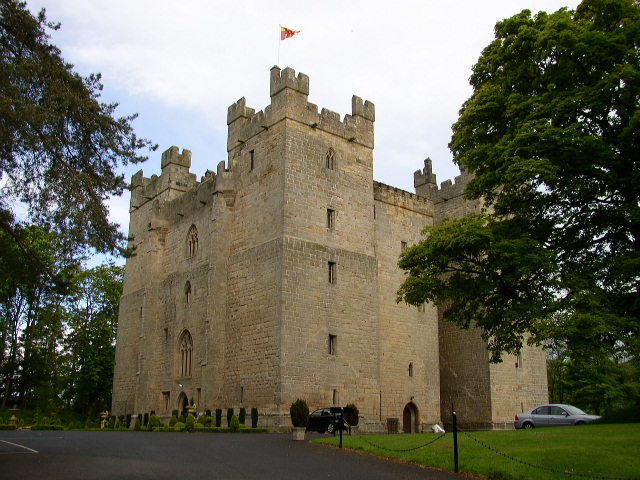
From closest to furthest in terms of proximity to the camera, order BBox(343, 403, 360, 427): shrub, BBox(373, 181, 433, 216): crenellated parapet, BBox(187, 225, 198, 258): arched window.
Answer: BBox(343, 403, 360, 427): shrub → BBox(373, 181, 433, 216): crenellated parapet → BBox(187, 225, 198, 258): arched window

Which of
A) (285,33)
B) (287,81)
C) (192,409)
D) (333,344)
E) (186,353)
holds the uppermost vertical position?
(285,33)

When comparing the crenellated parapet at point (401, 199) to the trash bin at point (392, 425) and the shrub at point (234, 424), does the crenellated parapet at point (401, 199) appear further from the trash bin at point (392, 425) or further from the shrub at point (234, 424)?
the shrub at point (234, 424)

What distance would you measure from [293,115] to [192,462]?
19.4 metres

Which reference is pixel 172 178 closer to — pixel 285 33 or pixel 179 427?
pixel 285 33

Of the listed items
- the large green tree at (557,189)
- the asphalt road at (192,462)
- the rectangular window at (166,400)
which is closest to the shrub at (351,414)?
the asphalt road at (192,462)

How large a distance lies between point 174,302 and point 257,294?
24.6 ft

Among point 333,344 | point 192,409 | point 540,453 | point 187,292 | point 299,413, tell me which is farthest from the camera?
point 187,292

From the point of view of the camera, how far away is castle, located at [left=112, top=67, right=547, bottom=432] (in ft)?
92.2

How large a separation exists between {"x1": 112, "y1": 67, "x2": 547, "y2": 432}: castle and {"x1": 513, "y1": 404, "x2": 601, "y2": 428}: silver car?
556cm

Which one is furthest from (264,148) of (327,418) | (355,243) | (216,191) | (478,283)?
Answer: (478,283)

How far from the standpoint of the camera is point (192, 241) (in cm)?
3491

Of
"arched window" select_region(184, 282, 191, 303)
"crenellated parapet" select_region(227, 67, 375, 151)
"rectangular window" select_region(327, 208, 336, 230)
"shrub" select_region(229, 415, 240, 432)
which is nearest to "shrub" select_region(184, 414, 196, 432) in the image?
"shrub" select_region(229, 415, 240, 432)

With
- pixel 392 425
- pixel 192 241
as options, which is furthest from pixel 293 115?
pixel 392 425

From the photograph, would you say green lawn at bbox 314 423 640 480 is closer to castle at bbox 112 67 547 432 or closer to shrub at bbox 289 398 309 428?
shrub at bbox 289 398 309 428
